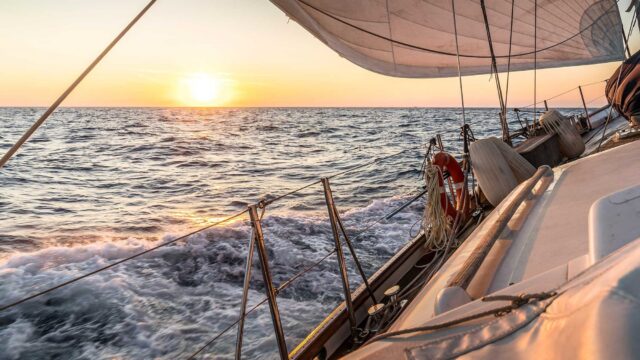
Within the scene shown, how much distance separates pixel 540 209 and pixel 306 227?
13.5 feet

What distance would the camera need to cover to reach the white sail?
3.70 metres

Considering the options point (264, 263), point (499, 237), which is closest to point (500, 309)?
point (264, 263)

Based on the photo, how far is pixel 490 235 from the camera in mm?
1919

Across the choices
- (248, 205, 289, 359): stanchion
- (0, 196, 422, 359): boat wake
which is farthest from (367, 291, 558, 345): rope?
(0, 196, 422, 359): boat wake

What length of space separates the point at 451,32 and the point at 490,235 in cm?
362

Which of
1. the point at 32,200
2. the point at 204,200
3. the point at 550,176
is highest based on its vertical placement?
the point at 32,200

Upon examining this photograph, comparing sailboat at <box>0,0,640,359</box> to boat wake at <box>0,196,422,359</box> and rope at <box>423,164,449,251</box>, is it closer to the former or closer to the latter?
rope at <box>423,164,449,251</box>

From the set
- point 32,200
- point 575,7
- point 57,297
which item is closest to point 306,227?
point 57,297

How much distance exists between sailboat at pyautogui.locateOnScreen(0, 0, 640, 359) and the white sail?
16 mm

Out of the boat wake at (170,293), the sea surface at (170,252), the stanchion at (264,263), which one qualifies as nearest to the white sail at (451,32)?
the sea surface at (170,252)

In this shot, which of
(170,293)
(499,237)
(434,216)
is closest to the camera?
(499,237)

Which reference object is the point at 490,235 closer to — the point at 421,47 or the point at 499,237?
the point at 499,237

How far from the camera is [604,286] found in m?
0.73

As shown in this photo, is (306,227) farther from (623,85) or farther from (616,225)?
(616,225)
